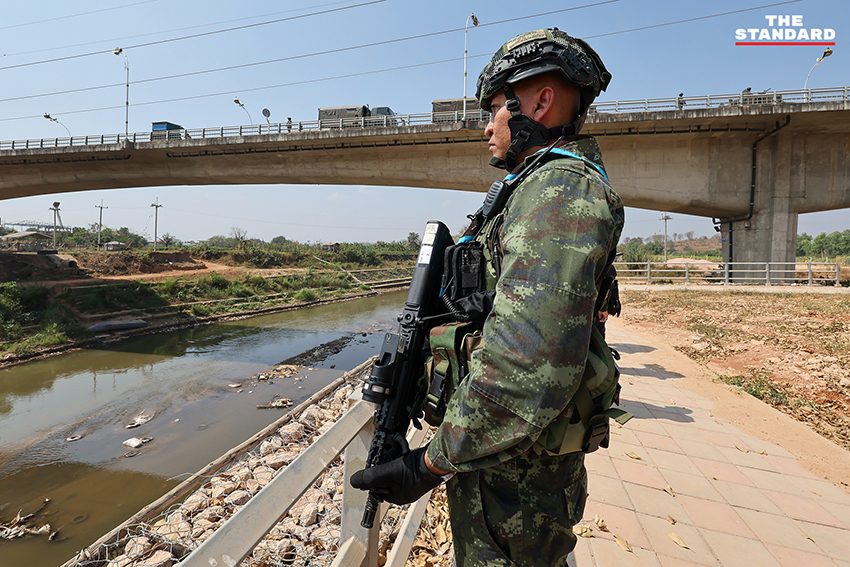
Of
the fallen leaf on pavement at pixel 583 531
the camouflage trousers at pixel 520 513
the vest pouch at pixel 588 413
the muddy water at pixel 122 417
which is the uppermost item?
the vest pouch at pixel 588 413

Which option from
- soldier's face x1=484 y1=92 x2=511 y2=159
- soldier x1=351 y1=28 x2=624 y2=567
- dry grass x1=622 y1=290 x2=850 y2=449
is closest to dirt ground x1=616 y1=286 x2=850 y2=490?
dry grass x1=622 y1=290 x2=850 y2=449

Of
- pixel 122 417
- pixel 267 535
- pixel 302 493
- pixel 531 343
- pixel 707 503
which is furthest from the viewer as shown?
pixel 122 417

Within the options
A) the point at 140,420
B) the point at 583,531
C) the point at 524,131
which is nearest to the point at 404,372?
the point at 524,131

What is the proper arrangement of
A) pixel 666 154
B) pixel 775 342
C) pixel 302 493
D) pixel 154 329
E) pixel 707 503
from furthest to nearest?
1. pixel 154 329
2. pixel 666 154
3. pixel 775 342
4. pixel 707 503
5. pixel 302 493

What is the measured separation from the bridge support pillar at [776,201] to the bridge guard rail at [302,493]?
18.6 m

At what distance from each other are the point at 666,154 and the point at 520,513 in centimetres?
1688

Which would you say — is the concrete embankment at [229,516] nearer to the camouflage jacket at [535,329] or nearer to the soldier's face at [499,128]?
the camouflage jacket at [535,329]

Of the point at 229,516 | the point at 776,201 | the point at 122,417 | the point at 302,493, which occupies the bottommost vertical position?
the point at 122,417

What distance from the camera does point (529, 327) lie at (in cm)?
100

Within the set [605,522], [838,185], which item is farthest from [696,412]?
[838,185]

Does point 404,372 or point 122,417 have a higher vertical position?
point 404,372

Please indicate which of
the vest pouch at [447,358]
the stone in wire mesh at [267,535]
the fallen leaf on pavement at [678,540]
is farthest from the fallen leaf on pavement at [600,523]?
the vest pouch at [447,358]

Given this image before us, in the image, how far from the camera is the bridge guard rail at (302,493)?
1086 millimetres

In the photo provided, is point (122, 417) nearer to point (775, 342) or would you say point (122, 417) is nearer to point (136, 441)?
point (136, 441)
